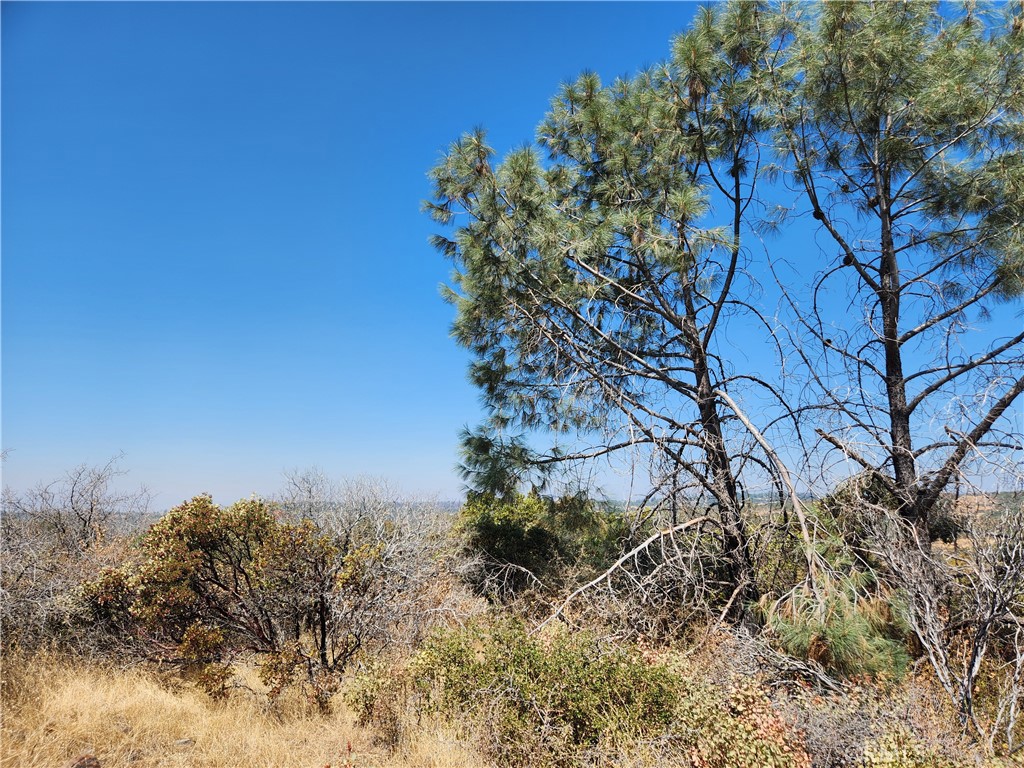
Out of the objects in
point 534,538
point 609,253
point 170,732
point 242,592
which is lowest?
point 170,732

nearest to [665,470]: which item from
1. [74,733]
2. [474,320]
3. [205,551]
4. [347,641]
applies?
[474,320]

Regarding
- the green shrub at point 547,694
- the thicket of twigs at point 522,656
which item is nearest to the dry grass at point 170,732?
the thicket of twigs at point 522,656

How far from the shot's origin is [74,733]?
3770mm

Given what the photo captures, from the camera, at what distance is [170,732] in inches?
156

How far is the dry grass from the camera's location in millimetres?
3541

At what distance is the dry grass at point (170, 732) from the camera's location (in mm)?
3541

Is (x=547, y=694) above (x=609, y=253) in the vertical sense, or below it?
below

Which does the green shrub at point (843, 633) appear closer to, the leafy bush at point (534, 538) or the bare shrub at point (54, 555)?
the leafy bush at point (534, 538)

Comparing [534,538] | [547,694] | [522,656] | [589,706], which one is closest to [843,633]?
[589,706]

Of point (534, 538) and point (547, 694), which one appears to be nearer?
point (547, 694)

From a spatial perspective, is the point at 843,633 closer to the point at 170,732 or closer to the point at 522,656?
the point at 522,656

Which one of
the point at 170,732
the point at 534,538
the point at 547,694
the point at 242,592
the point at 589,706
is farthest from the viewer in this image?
the point at 534,538

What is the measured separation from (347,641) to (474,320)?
12.9 ft

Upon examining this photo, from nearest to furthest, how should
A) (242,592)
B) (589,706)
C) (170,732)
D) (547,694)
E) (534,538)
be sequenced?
(589,706) < (547,694) < (170,732) < (242,592) < (534,538)
